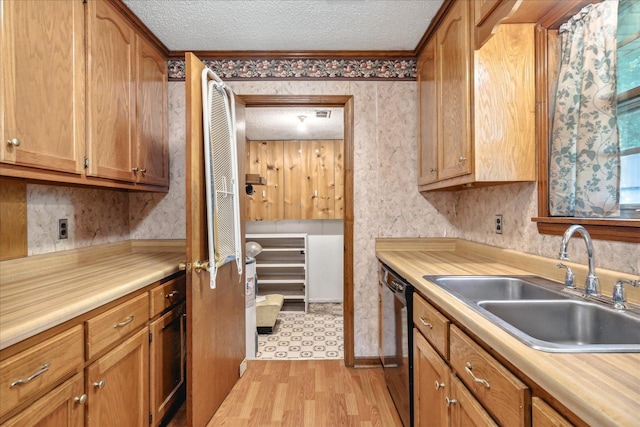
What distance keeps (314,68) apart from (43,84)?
5.47ft

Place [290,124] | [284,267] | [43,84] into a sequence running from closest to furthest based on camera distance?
[43,84] → [290,124] → [284,267]

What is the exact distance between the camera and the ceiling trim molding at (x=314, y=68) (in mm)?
2424

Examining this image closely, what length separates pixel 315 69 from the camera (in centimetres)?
243

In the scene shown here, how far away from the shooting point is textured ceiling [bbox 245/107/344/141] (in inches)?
131

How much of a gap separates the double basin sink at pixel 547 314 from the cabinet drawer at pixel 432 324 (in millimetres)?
105

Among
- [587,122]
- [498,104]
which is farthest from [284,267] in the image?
[587,122]

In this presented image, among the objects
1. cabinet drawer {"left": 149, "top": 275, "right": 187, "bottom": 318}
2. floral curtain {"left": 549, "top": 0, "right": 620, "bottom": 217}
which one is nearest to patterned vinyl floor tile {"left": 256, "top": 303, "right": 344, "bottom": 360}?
cabinet drawer {"left": 149, "top": 275, "right": 187, "bottom": 318}

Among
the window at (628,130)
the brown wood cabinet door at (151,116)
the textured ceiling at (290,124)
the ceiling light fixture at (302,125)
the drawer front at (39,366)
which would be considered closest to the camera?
the drawer front at (39,366)

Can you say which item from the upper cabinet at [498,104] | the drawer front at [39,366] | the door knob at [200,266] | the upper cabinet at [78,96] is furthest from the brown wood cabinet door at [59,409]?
the upper cabinet at [498,104]

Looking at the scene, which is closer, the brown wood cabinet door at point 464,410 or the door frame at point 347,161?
the brown wood cabinet door at point 464,410

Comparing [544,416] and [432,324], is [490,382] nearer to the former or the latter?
[544,416]

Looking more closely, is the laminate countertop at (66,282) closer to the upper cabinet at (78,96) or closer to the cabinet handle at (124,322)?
the cabinet handle at (124,322)

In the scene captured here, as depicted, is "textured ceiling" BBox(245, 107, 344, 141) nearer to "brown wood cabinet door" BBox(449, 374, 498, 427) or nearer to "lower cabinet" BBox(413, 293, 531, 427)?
"lower cabinet" BBox(413, 293, 531, 427)

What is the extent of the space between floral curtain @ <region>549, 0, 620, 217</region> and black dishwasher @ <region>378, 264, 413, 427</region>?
2.66 feet
